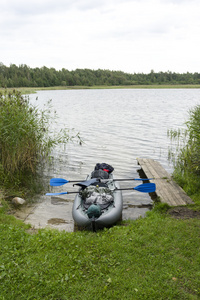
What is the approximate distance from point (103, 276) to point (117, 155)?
8.29 meters

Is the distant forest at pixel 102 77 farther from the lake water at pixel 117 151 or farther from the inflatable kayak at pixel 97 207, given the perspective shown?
the inflatable kayak at pixel 97 207

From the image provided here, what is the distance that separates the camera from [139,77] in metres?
86.7

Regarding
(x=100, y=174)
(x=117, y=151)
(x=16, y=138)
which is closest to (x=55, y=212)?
(x=100, y=174)

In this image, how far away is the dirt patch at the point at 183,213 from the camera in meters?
5.38

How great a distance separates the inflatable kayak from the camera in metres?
5.09

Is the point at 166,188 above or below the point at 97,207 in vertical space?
below

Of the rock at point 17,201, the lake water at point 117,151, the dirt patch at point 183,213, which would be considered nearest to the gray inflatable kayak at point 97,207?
the lake water at point 117,151

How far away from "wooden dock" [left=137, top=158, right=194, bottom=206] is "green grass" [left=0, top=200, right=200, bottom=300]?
1.42 metres

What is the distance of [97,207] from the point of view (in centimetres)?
520

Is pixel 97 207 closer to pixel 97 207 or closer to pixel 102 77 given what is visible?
pixel 97 207

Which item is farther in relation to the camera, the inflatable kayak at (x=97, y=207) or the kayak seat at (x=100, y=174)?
the kayak seat at (x=100, y=174)

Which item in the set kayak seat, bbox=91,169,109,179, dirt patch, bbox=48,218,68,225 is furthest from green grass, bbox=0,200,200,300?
kayak seat, bbox=91,169,109,179

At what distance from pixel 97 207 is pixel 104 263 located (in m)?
1.48

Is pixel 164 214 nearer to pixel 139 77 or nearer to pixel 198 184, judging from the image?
pixel 198 184
